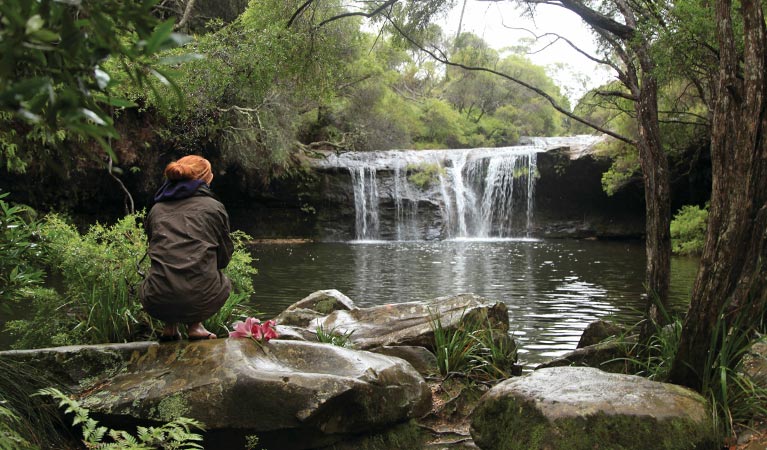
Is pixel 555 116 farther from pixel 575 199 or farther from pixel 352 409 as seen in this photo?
pixel 352 409

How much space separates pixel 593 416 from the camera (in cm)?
372

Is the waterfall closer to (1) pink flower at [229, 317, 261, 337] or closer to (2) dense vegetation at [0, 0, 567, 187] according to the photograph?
(2) dense vegetation at [0, 0, 567, 187]

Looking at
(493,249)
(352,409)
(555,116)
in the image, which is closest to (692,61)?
(352,409)

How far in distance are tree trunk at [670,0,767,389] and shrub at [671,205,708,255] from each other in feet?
53.1

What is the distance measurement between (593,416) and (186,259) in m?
2.77

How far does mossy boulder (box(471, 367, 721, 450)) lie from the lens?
3.63 metres

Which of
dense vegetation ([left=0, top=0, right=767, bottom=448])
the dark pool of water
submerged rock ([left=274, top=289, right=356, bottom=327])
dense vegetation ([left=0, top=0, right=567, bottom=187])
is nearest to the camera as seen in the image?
dense vegetation ([left=0, top=0, right=767, bottom=448])

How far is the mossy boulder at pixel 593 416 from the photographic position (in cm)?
363

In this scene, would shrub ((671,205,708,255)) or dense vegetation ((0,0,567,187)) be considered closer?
dense vegetation ((0,0,567,187))

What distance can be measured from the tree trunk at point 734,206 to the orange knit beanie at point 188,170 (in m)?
3.42

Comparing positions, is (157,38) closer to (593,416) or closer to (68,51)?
(68,51)

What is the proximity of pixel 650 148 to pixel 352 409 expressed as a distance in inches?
149

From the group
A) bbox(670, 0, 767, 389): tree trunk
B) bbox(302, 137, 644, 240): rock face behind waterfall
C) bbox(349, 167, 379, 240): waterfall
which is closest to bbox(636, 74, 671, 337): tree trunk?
bbox(670, 0, 767, 389): tree trunk

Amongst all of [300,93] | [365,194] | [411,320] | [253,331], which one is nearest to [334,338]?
[411,320]
